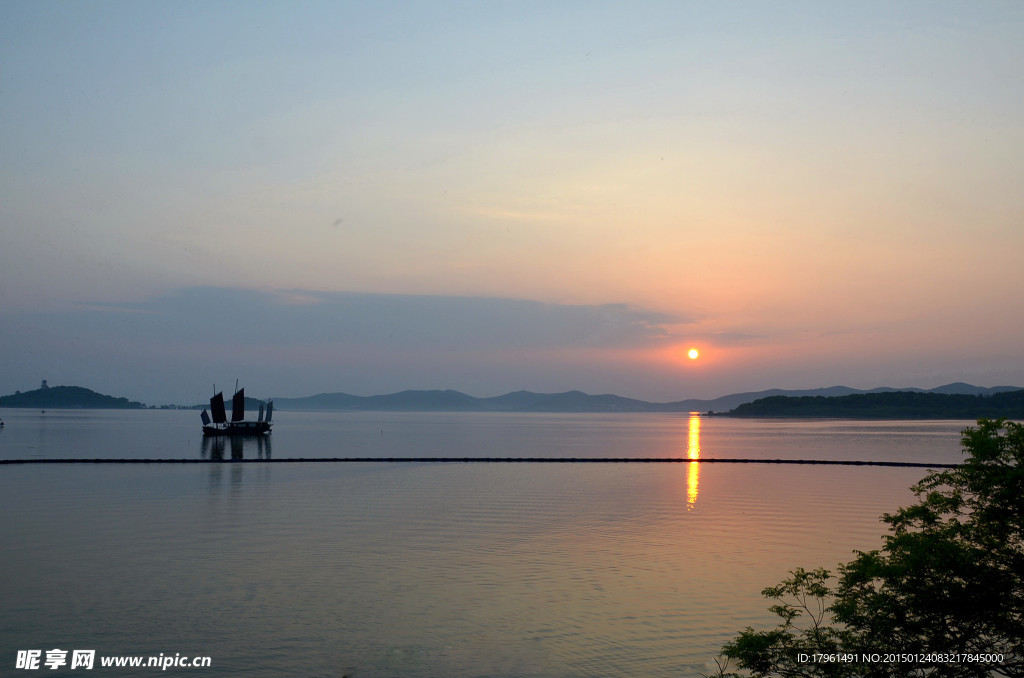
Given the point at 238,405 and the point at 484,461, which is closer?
the point at 484,461

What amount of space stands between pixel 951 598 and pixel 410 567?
21492 mm

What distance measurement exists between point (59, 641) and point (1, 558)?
46.1ft

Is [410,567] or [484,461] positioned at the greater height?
[410,567]

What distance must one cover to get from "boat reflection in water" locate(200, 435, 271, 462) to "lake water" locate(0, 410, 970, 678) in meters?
34.8

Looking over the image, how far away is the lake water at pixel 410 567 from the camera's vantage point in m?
21.0

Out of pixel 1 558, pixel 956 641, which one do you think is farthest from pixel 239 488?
pixel 956 641

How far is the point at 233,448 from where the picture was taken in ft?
387

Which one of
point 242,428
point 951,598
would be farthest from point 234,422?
point 951,598

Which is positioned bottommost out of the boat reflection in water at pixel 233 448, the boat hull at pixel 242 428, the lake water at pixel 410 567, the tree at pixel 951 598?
the boat reflection in water at pixel 233 448

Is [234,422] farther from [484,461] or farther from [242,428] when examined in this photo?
[484,461]

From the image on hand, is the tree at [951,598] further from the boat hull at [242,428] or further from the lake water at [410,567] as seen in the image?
the boat hull at [242,428]

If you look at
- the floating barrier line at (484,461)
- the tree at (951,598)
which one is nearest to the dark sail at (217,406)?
the floating barrier line at (484,461)

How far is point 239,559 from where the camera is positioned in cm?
3209

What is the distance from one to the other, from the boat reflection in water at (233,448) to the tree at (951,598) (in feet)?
267
